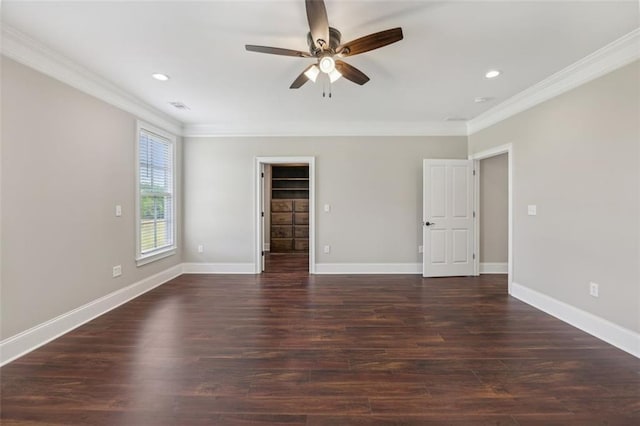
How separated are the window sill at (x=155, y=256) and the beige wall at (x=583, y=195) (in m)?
5.15

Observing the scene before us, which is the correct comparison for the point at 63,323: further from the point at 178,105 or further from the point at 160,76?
the point at 178,105

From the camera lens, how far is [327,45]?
2100mm

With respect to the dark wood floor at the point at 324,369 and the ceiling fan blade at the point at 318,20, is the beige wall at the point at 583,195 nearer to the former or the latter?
the dark wood floor at the point at 324,369

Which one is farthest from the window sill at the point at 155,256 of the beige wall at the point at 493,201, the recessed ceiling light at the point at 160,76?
the beige wall at the point at 493,201

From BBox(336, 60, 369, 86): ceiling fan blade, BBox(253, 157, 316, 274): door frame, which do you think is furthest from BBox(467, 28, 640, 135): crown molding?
BBox(253, 157, 316, 274): door frame

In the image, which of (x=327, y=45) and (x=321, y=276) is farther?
(x=321, y=276)

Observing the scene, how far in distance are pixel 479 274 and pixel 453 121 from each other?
269cm

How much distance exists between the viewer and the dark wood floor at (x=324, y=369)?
1.69 metres

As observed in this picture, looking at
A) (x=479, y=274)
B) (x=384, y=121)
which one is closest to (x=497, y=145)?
(x=384, y=121)

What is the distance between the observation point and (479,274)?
484cm

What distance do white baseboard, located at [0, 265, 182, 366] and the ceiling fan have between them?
301 centimetres

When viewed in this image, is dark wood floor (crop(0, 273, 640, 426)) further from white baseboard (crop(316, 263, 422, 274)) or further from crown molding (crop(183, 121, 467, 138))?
crown molding (crop(183, 121, 467, 138))

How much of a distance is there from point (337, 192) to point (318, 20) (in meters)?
3.28

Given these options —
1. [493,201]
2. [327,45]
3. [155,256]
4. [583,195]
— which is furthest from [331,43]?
[493,201]
